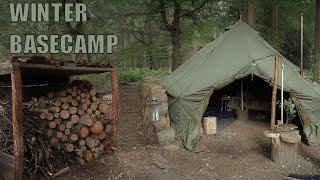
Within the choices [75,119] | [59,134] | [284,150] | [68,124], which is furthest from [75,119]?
[284,150]

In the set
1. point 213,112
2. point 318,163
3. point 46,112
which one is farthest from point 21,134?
point 213,112

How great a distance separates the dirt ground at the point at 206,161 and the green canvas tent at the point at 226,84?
0.59 meters

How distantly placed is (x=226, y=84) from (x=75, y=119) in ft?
14.2

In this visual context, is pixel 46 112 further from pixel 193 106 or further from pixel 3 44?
pixel 3 44

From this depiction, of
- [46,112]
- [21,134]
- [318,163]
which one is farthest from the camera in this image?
[318,163]

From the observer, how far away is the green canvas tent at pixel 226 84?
319 inches

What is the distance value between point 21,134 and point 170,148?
3.55m

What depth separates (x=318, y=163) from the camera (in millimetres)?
7137

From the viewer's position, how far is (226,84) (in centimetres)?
845

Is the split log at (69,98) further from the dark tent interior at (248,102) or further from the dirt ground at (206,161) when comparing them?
the dark tent interior at (248,102)

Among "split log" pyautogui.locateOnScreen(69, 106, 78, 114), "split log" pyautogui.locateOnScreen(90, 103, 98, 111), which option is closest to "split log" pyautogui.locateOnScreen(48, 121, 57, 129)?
"split log" pyautogui.locateOnScreen(69, 106, 78, 114)

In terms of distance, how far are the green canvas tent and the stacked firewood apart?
8.59 feet

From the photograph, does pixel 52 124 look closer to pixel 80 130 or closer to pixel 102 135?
pixel 80 130

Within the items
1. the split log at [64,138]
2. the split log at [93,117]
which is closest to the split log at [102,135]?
the split log at [93,117]
